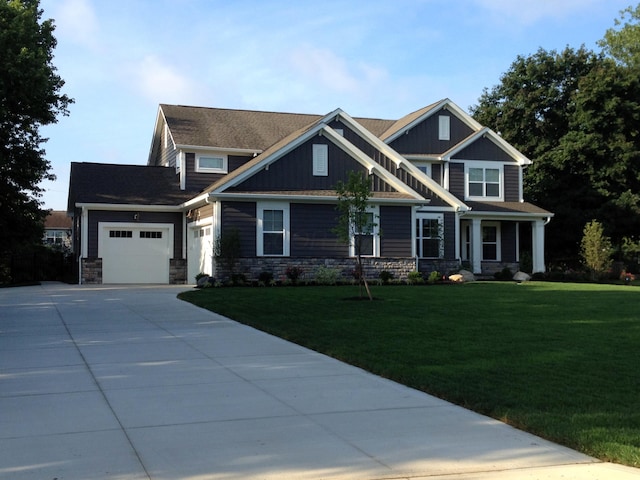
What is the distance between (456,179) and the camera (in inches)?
1208

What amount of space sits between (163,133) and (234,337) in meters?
22.3

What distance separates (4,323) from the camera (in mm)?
13062

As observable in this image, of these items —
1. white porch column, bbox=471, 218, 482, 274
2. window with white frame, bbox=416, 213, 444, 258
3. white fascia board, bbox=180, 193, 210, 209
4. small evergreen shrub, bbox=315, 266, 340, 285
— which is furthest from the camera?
white porch column, bbox=471, 218, 482, 274

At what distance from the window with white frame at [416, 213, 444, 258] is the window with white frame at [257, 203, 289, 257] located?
21.2 ft

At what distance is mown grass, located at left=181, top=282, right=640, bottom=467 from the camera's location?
19.9ft

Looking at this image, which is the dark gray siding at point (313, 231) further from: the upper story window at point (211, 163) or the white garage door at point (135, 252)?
the white garage door at point (135, 252)

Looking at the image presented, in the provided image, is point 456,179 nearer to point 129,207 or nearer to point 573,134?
point 573,134

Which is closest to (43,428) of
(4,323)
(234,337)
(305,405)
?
(305,405)

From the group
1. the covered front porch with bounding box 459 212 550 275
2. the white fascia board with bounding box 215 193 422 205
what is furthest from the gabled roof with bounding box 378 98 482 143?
the white fascia board with bounding box 215 193 422 205

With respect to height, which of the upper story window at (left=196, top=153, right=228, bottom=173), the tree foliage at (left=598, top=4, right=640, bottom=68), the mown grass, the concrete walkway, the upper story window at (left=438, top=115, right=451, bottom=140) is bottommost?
the concrete walkway

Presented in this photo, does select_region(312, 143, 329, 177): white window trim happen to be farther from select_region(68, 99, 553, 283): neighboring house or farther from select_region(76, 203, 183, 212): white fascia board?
select_region(76, 203, 183, 212): white fascia board

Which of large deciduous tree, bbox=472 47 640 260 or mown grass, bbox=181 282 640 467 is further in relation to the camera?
large deciduous tree, bbox=472 47 640 260

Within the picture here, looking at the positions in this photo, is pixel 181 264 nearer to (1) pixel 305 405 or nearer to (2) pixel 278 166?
(2) pixel 278 166

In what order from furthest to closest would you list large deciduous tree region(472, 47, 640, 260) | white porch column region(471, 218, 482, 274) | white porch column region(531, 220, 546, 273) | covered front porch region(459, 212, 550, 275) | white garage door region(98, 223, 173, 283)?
large deciduous tree region(472, 47, 640, 260) < white porch column region(531, 220, 546, 273) < covered front porch region(459, 212, 550, 275) < white porch column region(471, 218, 482, 274) < white garage door region(98, 223, 173, 283)
